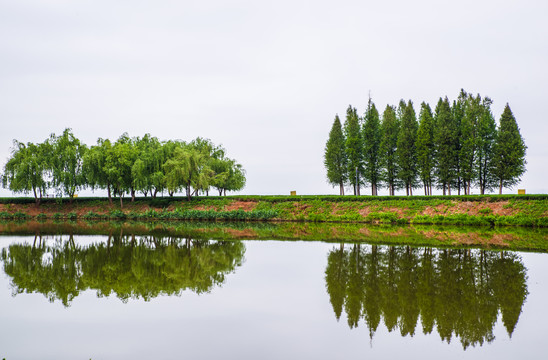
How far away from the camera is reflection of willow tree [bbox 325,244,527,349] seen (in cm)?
816

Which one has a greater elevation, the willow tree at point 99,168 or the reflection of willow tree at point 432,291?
the willow tree at point 99,168

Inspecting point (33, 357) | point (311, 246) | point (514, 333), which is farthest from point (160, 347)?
point (311, 246)

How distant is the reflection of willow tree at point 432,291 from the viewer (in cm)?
816

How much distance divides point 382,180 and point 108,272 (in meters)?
40.2

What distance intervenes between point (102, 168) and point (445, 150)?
38.8 metres

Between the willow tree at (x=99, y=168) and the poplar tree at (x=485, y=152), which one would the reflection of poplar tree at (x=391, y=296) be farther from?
the willow tree at (x=99, y=168)

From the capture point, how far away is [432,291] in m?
10.5

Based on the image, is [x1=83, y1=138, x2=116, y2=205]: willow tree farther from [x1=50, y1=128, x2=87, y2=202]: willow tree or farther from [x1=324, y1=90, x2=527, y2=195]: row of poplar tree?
[x1=324, y1=90, x2=527, y2=195]: row of poplar tree

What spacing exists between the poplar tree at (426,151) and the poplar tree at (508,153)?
6505mm

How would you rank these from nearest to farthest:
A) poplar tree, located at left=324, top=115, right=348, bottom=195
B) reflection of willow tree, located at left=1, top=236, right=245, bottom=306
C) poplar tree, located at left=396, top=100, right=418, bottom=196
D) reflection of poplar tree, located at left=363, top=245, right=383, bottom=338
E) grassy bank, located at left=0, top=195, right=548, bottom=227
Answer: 1. reflection of poplar tree, located at left=363, top=245, right=383, bottom=338
2. reflection of willow tree, located at left=1, top=236, right=245, bottom=306
3. grassy bank, located at left=0, top=195, right=548, bottom=227
4. poplar tree, located at left=396, top=100, right=418, bottom=196
5. poplar tree, located at left=324, top=115, right=348, bottom=195

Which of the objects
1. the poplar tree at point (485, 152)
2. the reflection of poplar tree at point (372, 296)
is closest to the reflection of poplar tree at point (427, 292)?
the reflection of poplar tree at point (372, 296)

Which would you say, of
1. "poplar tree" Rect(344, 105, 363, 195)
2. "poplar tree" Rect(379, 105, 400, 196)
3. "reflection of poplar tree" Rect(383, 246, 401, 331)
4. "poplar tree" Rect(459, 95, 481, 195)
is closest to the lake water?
"reflection of poplar tree" Rect(383, 246, 401, 331)

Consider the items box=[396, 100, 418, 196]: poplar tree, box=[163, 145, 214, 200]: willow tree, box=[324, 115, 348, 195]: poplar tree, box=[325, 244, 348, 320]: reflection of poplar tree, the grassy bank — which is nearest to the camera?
box=[325, 244, 348, 320]: reflection of poplar tree

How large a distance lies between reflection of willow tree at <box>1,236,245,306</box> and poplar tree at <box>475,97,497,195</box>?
33376mm
